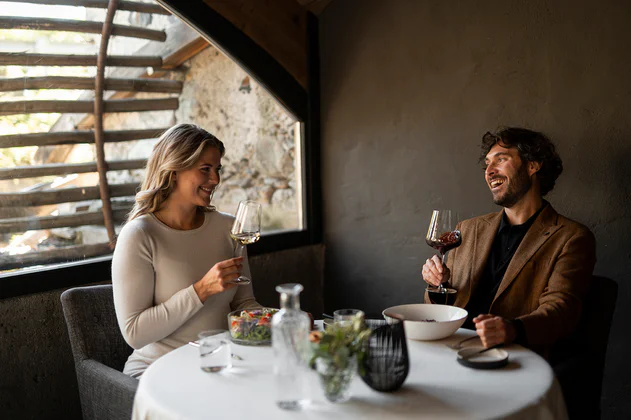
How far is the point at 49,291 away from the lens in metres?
2.63

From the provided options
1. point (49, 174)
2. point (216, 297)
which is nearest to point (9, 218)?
point (49, 174)

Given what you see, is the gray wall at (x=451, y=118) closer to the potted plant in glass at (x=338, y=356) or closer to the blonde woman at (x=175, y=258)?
the blonde woman at (x=175, y=258)

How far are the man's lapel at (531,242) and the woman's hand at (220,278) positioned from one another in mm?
1024

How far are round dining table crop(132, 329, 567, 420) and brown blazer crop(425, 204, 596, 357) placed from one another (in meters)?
0.40

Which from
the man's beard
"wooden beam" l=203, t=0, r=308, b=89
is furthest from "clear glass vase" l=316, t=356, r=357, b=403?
"wooden beam" l=203, t=0, r=308, b=89

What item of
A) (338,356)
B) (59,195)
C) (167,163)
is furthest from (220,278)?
(59,195)

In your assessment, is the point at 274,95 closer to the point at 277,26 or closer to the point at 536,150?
the point at 277,26

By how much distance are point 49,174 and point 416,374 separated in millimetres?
2155

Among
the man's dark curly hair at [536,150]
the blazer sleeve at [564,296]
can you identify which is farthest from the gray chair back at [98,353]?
the man's dark curly hair at [536,150]

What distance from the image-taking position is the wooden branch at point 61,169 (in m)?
2.71

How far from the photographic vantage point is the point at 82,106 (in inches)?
121

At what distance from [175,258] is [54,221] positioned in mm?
1023

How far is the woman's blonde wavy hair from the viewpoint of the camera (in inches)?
89.7

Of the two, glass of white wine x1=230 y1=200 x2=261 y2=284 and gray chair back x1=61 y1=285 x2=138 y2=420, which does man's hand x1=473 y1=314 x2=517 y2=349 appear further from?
gray chair back x1=61 y1=285 x2=138 y2=420
